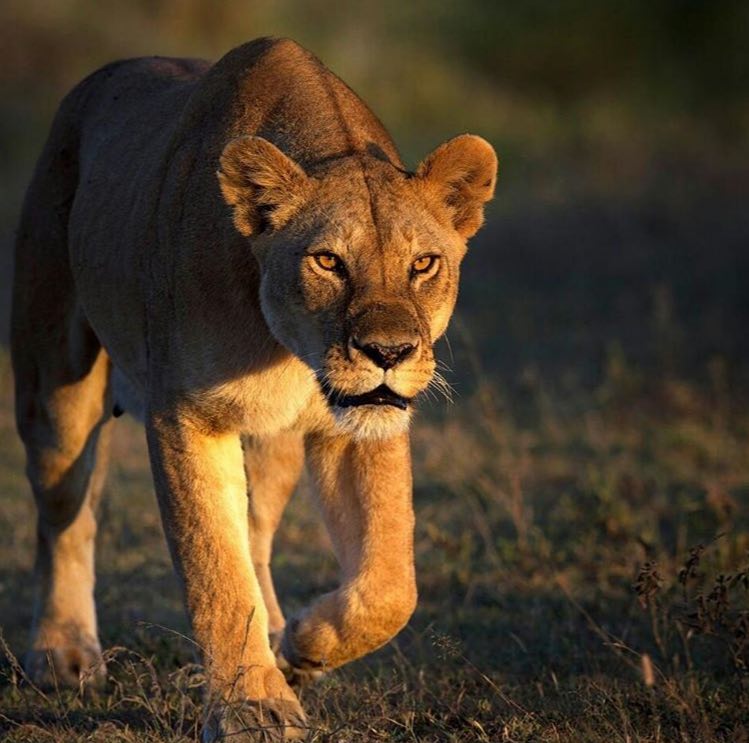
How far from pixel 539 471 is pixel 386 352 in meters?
3.75

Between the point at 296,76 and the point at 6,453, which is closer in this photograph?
the point at 296,76

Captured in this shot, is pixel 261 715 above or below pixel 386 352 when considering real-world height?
below

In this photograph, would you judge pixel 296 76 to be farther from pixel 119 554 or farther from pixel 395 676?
pixel 119 554

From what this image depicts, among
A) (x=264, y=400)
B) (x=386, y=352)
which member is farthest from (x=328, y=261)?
(x=264, y=400)

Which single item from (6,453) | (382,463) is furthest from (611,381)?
(382,463)

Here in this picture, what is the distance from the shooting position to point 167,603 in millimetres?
5750

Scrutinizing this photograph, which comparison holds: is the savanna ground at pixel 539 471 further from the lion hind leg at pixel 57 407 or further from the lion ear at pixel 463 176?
the lion ear at pixel 463 176

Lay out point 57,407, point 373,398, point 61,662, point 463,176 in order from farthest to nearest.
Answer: point 57,407
point 61,662
point 463,176
point 373,398

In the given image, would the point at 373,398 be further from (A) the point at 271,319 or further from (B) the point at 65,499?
(B) the point at 65,499

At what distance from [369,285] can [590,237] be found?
29.6 feet

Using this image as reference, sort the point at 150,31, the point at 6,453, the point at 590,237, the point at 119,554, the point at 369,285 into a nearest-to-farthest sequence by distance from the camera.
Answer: the point at 369,285 < the point at 119,554 < the point at 6,453 < the point at 590,237 < the point at 150,31

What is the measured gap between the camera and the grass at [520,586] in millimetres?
4164

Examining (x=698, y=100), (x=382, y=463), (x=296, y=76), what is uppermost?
(x=296, y=76)

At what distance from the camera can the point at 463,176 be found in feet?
14.2
